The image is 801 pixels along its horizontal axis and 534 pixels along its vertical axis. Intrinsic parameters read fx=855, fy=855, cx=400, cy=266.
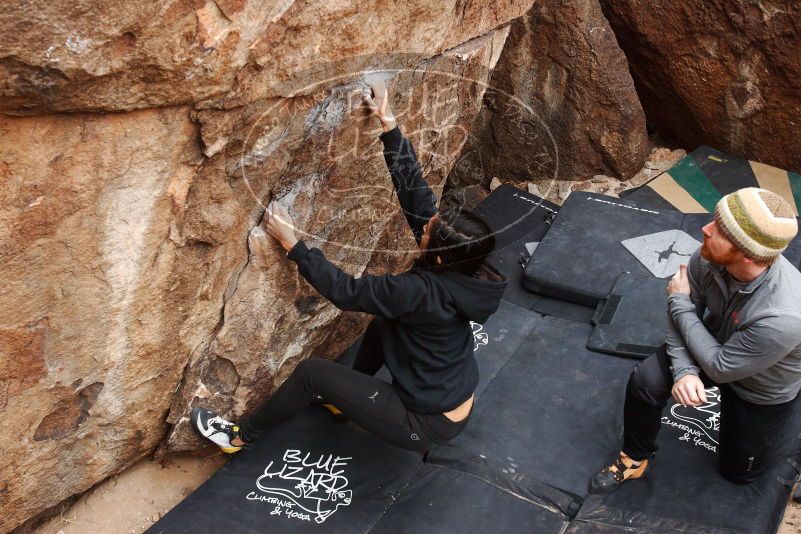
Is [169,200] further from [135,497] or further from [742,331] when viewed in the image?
[742,331]

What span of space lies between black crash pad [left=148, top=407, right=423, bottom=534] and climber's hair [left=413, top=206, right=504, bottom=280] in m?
0.83

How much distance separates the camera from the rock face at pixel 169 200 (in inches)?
78.3

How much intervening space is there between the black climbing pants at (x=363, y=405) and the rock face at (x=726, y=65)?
2966mm

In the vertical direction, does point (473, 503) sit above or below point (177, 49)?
below

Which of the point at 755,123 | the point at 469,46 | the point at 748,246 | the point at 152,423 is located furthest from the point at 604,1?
the point at 152,423

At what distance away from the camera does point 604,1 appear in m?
4.91

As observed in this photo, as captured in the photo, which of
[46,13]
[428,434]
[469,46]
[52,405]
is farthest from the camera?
[469,46]

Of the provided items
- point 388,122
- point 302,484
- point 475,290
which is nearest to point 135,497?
point 302,484

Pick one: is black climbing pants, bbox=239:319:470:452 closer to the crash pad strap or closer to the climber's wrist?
the crash pad strap

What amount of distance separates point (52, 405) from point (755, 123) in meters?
3.97

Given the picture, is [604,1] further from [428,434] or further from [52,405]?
[52,405]

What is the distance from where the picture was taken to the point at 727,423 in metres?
2.66

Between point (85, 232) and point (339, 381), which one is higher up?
point (85, 232)

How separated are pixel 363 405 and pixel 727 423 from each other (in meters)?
1.14
